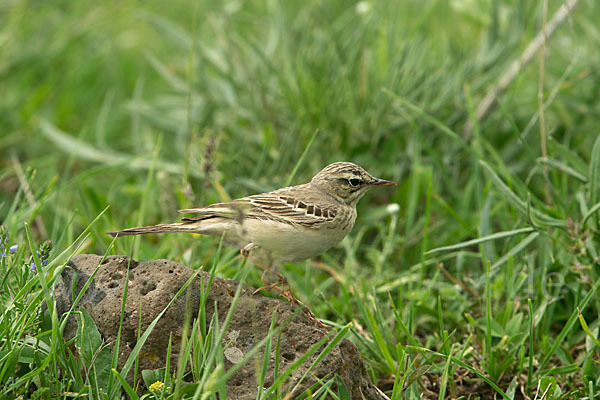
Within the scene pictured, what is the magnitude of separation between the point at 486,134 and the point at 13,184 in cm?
478

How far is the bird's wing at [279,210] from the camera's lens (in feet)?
14.9

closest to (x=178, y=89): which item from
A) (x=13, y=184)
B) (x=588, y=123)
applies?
(x=13, y=184)

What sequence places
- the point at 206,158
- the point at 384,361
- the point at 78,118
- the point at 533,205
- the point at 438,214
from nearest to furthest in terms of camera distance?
1. the point at 384,361
2. the point at 206,158
3. the point at 533,205
4. the point at 438,214
5. the point at 78,118

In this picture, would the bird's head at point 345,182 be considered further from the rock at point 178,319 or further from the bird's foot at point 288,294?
the rock at point 178,319

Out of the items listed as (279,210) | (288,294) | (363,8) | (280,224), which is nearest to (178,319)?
(288,294)

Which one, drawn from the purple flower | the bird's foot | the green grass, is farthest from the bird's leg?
the purple flower

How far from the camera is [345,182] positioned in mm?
5109

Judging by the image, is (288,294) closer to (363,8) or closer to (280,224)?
(280,224)

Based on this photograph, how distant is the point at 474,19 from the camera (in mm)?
7188

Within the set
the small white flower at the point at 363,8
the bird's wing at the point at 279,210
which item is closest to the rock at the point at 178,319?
the bird's wing at the point at 279,210

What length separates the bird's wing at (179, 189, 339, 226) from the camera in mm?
4547

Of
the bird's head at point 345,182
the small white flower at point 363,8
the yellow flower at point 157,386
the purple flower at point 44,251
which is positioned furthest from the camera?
the small white flower at point 363,8

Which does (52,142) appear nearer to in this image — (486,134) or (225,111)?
(225,111)

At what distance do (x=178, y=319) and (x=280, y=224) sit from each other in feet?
3.49
